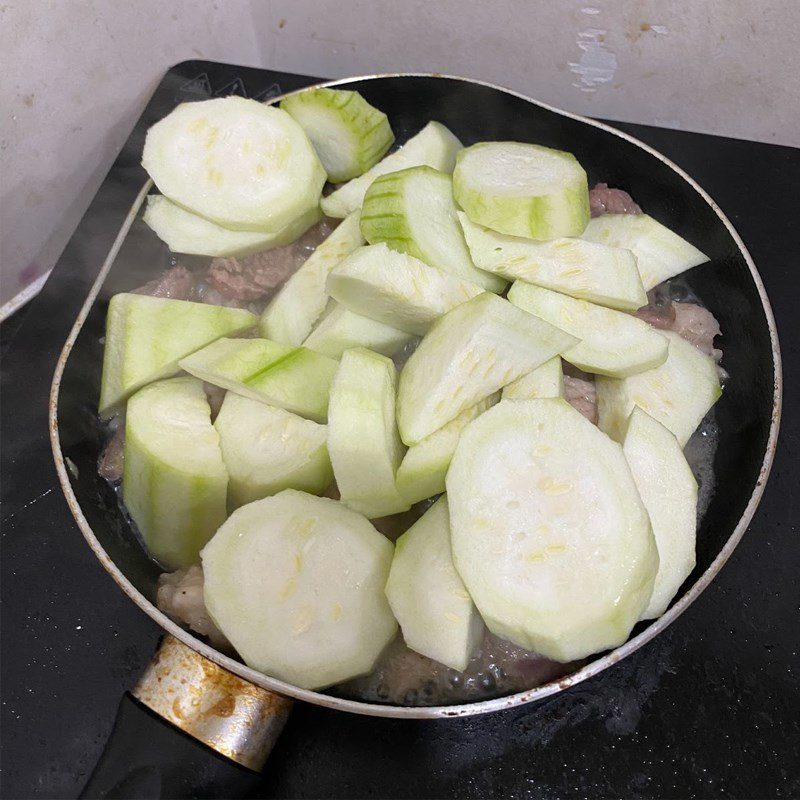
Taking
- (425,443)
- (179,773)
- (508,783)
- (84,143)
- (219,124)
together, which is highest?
(219,124)

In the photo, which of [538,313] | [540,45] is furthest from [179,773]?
[540,45]

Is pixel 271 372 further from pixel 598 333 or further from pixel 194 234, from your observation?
pixel 598 333

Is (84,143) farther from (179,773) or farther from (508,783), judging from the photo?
(508,783)

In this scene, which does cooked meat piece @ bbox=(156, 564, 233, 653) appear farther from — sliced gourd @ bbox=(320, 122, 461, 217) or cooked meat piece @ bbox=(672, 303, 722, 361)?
cooked meat piece @ bbox=(672, 303, 722, 361)

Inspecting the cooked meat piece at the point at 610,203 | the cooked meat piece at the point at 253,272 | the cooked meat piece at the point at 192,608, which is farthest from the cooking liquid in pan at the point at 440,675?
the cooked meat piece at the point at 610,203

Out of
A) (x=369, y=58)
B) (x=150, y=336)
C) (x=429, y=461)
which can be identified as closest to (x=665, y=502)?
(x=429, y=461)

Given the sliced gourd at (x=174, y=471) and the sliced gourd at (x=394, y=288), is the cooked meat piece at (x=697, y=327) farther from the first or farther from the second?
the sliced gourd at (x=174, y=471)
